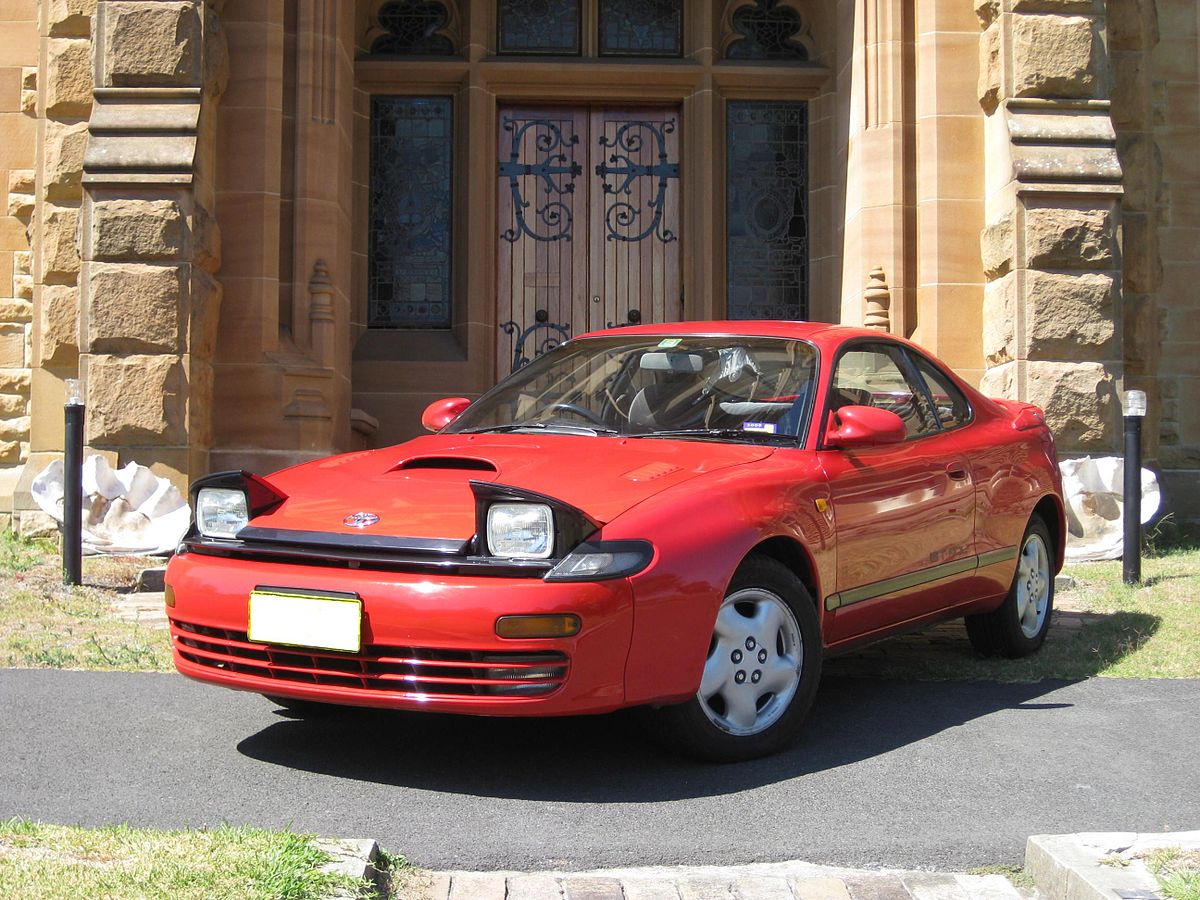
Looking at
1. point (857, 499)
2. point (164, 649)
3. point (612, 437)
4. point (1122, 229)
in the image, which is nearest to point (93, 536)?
point (164, 649)

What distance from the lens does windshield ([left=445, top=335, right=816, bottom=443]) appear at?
5070mm

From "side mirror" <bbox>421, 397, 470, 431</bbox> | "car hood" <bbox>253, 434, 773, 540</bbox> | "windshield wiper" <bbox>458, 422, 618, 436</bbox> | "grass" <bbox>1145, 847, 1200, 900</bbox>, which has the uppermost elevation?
"side mirror" <bbox>421, 397, 470, 431</bbox>

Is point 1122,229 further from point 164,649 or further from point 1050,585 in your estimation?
point 164,649

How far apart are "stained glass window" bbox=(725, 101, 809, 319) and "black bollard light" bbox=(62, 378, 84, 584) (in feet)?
19.1

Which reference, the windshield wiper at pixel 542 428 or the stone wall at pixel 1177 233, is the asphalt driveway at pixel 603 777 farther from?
the stone wall at pixel 1177 233

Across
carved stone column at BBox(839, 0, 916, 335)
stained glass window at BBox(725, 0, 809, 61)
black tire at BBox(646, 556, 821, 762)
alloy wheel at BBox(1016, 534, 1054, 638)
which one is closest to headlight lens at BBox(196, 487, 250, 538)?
black tire at BBox(646, 556, 821, 762)

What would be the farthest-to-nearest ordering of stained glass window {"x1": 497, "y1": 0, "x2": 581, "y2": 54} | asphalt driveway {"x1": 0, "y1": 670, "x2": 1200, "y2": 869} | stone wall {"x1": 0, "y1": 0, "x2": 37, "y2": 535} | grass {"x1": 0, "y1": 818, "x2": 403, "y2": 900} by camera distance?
stained glass window {"x1": 497, "y1": 0, "x2": 581, "y2": 54}, stone wall {"x1": 0, "y1": 0, "x2": 37, "y2": 535}, asphalt driveway {"x1": 0, "y1": 670, "x2": 1200, "y2": 869}, grass {"x1": 0, "y1": 818, "x2": 403, "y2": 900}

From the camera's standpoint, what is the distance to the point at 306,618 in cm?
406

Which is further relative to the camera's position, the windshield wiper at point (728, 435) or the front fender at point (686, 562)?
the windshield wiper at point (728, 435)

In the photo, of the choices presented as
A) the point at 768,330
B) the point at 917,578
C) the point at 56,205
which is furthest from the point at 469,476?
the point at 56,205

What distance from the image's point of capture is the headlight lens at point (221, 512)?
448 centimetres

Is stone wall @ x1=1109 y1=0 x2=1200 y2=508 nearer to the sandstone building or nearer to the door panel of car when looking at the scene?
the sandstone building

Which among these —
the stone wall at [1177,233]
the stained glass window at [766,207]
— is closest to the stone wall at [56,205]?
the stained glass window at [766,207]

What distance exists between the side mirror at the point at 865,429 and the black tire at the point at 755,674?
0.62 meters
